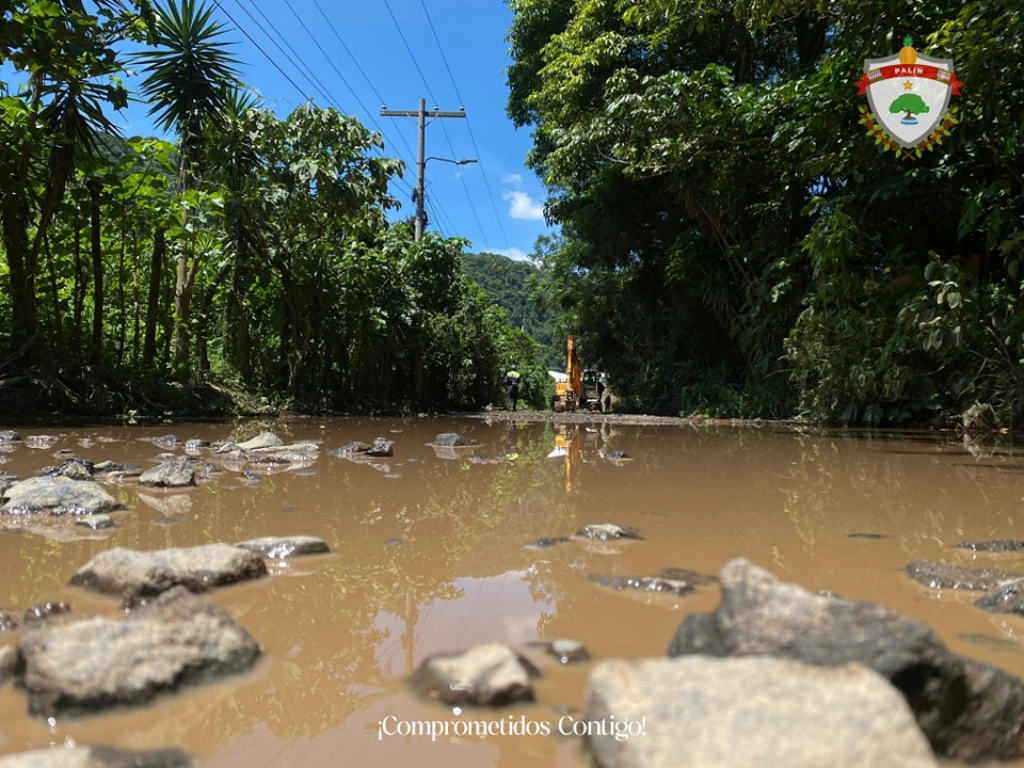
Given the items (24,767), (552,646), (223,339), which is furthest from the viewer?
(223,339)

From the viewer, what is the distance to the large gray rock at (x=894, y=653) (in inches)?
52.6

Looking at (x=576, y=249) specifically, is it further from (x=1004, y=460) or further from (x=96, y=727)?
(x=96, y=727)

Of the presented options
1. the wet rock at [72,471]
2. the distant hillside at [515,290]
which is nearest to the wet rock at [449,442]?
the wet rock at [72,471]

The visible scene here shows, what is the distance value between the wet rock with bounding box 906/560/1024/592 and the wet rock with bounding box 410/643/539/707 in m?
1.55

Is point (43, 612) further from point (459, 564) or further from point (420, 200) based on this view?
point (420, 200)

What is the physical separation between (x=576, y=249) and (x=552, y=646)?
2027 cm

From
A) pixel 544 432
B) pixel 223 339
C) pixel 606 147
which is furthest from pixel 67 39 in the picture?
pixel 606 147

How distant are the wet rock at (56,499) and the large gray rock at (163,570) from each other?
1241mm

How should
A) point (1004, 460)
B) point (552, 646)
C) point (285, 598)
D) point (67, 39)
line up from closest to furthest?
point (552, 646)
point (285, 598)
point (1004, 460)
point (67, 39)

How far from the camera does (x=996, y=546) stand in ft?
9.40

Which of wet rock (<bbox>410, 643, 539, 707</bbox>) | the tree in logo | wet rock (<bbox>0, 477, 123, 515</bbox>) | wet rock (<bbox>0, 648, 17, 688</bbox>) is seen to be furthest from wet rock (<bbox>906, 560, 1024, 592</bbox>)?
the tree in logo

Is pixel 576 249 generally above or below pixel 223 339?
above

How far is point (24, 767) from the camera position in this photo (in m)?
1.15

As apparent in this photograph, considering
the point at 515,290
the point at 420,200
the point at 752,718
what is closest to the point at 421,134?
the point at 420,200
